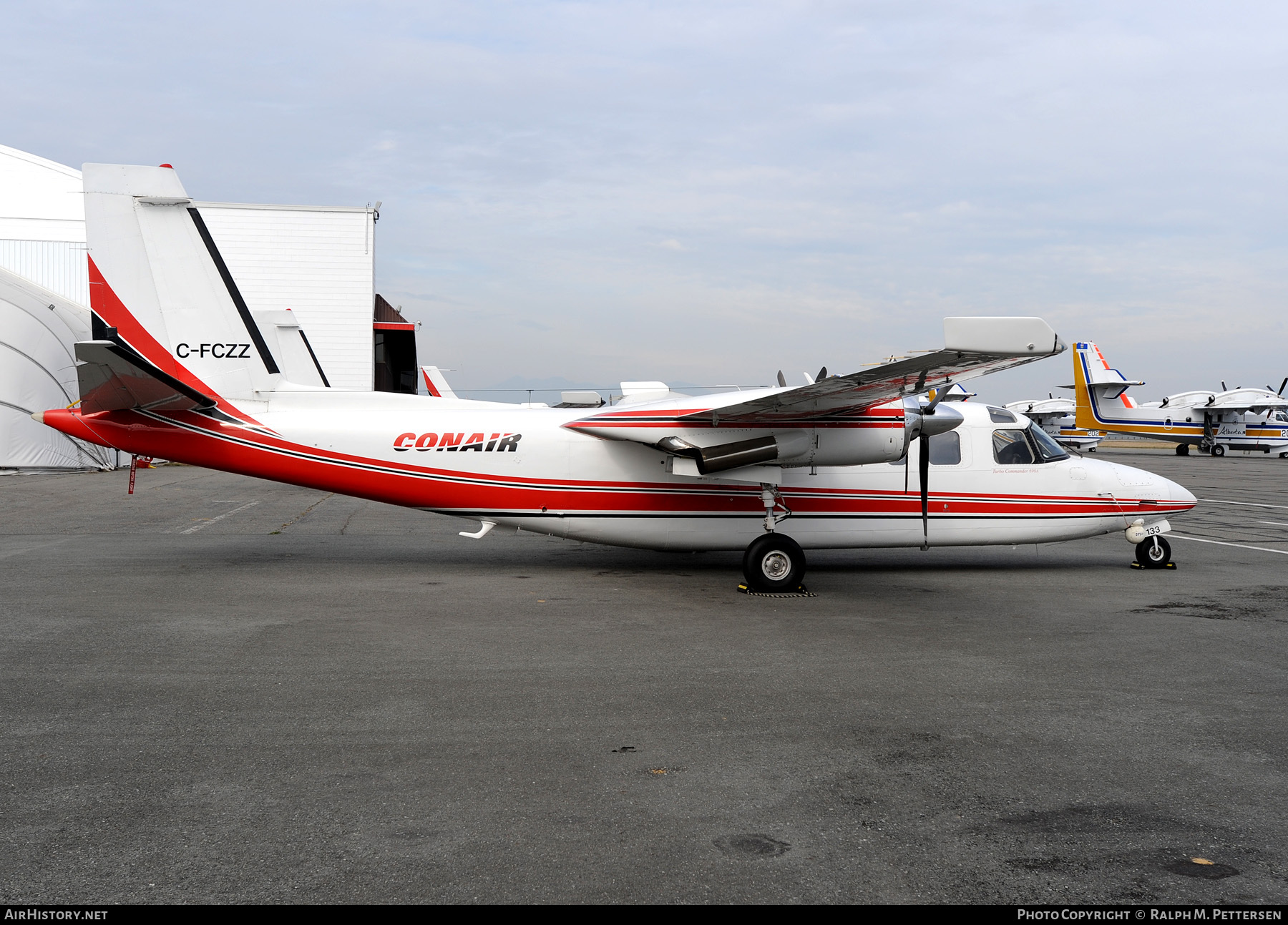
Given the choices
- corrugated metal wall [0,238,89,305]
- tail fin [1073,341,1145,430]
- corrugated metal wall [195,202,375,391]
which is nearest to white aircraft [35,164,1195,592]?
corrugated metal wall [195,202,375,391]

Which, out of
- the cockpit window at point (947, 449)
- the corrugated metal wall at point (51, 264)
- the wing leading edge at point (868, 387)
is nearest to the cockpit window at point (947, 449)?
the cockpit window at point (947, 449)

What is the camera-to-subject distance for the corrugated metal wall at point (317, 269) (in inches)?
1553

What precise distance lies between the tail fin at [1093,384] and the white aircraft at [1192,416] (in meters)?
0.05

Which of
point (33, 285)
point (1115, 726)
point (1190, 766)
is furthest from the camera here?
point (33, 285)

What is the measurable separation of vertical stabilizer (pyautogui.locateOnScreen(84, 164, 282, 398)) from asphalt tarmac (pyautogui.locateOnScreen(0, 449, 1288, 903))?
2789mm

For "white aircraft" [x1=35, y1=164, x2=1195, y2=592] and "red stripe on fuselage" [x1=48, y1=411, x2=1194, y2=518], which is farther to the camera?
"red stripe on fuselage" [x1=48, y1=411, x2=1194, y2=518]

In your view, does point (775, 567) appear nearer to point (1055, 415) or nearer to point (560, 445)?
point (560, 445)

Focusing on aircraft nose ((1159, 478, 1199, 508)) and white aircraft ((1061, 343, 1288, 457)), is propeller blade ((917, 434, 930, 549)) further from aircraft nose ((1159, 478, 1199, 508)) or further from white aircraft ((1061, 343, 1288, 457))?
white aircraft ((1061, 343, 1288, 457))

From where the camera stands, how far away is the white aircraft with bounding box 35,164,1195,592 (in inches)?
447

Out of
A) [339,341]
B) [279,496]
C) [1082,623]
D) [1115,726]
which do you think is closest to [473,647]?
[1115,726]

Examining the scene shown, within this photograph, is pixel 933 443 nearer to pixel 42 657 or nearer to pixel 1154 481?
pixel 1154 481

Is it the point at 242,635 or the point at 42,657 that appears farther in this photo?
the point at 242,635

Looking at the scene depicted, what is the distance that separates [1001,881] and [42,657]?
23.4 feet

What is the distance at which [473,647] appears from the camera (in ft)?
25.6
